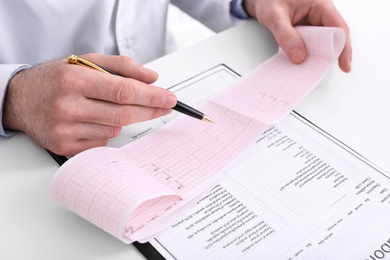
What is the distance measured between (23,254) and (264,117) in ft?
1.19

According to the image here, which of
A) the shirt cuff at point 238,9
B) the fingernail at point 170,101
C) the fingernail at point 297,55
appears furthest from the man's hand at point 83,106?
the shirt cuff at point 238,9

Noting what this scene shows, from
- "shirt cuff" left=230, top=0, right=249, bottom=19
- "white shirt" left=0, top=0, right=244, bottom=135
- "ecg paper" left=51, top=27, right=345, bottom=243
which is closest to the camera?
"ecg paper" left=51, top=27, right=345, bottom=243

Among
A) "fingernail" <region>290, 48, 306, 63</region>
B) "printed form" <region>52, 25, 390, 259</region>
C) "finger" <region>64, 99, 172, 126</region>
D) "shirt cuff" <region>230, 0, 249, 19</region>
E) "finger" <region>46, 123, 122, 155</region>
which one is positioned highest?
"shirt cuff" <region>230, 0, 249, 19</region>

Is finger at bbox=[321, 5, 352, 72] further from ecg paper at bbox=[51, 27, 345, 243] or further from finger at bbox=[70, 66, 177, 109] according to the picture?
finger at bbox=[70, 66, 177, 109]

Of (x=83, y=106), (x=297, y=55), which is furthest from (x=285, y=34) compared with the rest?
(x=83, y=106)

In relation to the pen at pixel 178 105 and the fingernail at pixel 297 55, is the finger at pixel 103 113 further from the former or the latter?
the fingernail at pixel 297 55

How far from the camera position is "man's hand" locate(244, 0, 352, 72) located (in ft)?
2.43

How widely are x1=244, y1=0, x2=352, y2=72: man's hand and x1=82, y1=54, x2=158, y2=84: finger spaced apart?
0.27m

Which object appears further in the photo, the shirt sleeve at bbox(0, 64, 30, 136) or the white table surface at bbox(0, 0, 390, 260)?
the shirt sleeve at bbox(0, 64, 30, 136)

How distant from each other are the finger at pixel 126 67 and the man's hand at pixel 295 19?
0.27m

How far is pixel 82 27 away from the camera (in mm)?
812

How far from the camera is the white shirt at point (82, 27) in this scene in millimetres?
726

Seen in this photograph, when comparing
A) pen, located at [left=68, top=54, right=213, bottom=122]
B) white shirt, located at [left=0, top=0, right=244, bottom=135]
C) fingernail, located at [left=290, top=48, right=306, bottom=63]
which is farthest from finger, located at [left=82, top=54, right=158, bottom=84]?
fingernail, located at [left=290, top=48, right=306, bottom=63]

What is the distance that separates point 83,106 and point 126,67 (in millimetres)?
85
